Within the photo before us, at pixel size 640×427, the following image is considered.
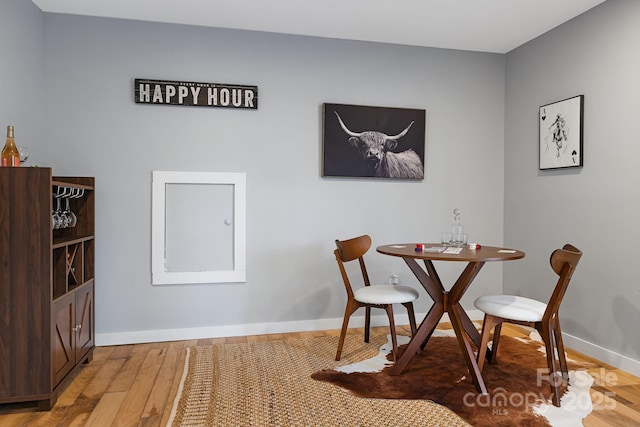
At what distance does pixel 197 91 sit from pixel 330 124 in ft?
3.67

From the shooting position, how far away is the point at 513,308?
2475mm

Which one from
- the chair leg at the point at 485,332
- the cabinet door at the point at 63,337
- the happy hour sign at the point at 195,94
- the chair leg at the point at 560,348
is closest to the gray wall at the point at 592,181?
the chair leg at the point at 560,348

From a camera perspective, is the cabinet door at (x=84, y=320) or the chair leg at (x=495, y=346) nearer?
the cabinet door at (x=84, y=320)

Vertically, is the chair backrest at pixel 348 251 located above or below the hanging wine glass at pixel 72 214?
below

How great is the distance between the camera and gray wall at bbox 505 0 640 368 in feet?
9.45

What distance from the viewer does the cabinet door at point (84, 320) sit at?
274cm

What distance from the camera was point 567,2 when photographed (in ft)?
10.0

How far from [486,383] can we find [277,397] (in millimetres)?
1248

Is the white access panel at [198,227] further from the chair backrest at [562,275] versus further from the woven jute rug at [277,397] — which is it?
the chair backrest at [562,275]

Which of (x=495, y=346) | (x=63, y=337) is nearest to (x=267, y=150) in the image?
(x=63, y=337)

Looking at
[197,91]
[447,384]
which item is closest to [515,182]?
[447,384]

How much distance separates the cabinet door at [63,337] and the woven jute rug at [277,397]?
670 millimetres

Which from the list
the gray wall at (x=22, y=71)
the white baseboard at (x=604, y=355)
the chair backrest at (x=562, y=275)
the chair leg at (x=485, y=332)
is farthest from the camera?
the white baseboard at (x=604, y=355)

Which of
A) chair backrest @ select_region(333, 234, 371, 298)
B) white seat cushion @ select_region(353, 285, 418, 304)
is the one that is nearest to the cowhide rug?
white seat cushion @ select_region(353, 285, 418, 304)
